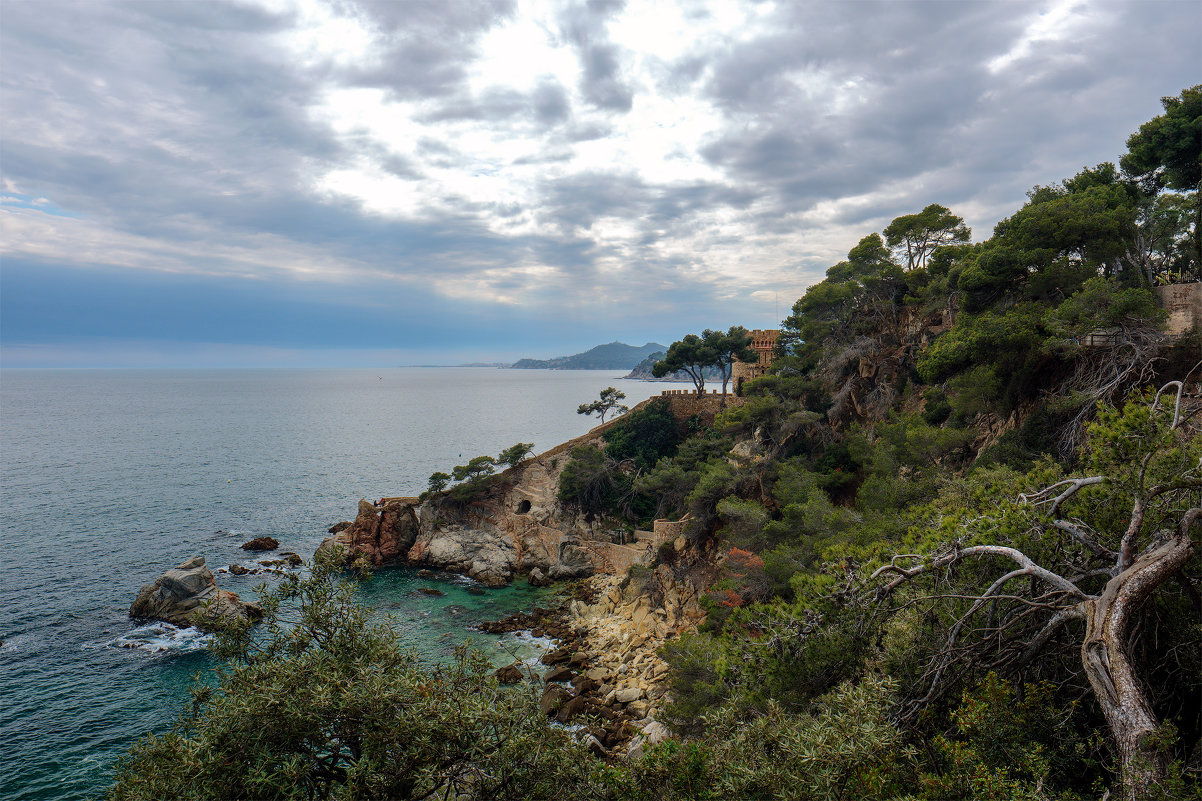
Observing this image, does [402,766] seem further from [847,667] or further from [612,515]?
[612,515]

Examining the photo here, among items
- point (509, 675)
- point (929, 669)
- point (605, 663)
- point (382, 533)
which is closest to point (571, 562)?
point (605, 663)

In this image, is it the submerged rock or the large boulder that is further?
the large boulder

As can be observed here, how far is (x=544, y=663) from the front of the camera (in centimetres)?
2208

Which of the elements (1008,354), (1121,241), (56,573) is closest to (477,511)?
(56,573)

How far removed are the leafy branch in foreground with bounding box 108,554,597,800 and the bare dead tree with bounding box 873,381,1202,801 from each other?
4397 millimetres

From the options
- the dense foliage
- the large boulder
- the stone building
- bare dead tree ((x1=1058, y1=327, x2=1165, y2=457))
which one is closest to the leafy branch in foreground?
the dense foliage

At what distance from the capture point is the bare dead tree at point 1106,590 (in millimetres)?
4535

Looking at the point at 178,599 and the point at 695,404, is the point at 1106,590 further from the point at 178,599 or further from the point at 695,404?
the point at 695,404

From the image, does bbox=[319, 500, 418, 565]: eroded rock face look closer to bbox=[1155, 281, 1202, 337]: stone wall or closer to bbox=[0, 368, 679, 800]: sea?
bbox=[0, 368, 679, 800]: sea

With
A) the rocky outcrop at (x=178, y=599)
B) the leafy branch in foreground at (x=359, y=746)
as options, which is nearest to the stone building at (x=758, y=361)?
the rocky outcrop at (x=178, y=599)

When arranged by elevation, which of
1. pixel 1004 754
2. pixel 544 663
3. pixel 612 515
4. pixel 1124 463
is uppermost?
pixel 1124 463

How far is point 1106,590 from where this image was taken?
5.04 meters

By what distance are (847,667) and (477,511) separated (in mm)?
30371

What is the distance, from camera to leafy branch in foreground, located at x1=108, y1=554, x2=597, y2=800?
235 inches
